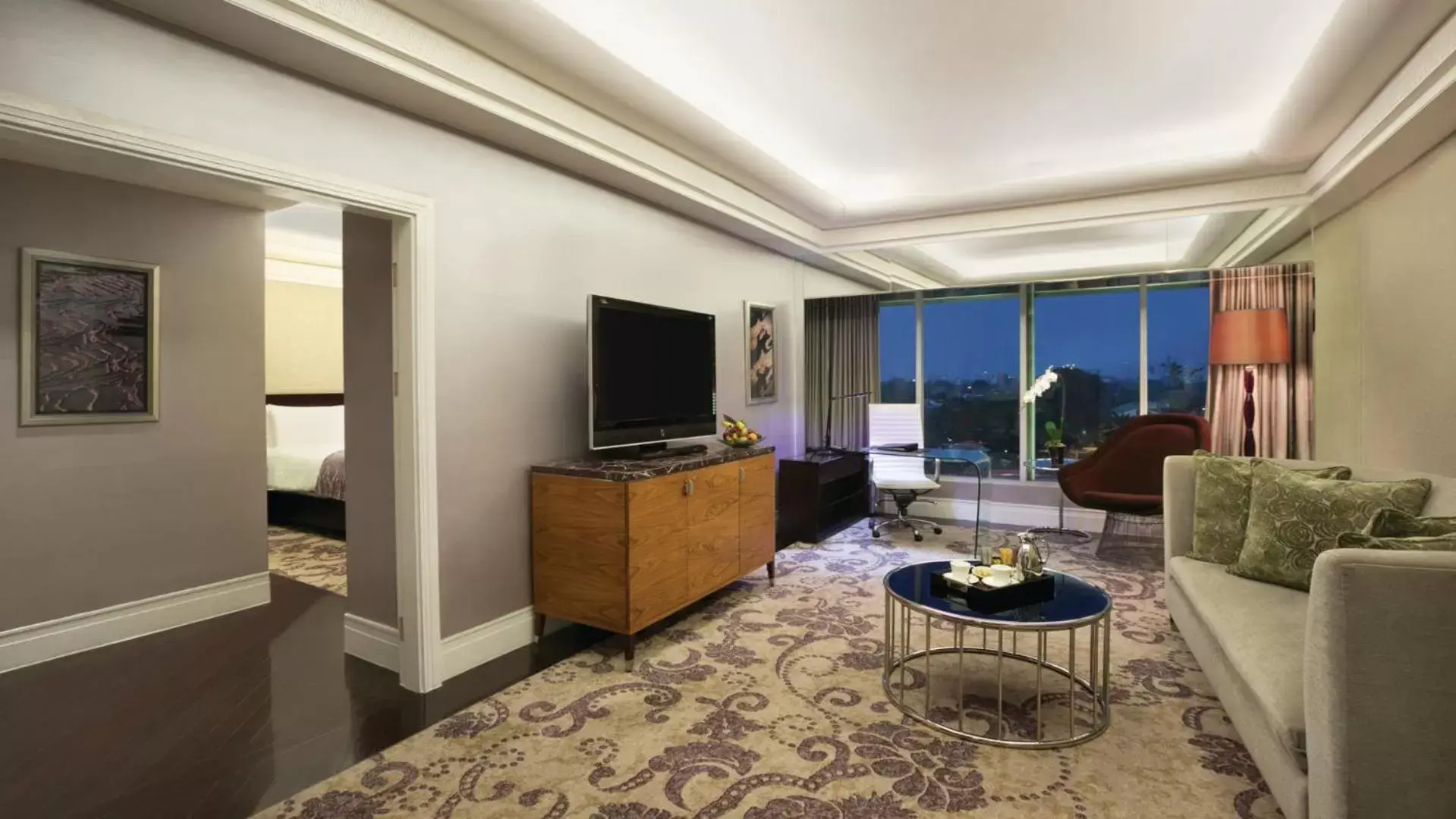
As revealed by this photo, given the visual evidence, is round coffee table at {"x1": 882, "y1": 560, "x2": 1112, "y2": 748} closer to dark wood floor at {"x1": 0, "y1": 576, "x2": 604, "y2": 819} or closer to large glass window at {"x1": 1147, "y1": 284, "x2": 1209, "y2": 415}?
dark wood floor at {"x1": 0, "y1": 576, "x2": 604, "y2": 819}

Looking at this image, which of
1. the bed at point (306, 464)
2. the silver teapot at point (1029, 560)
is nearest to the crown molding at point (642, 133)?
the silver teapot at point (1029, 560)

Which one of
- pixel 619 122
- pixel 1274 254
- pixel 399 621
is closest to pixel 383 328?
pixel 399 621

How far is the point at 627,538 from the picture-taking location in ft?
9.71

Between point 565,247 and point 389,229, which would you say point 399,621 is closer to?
point 389,229

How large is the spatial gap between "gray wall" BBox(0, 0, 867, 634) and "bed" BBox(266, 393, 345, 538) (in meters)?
2.96

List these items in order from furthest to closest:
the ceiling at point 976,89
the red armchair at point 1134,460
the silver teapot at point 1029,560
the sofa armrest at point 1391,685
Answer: the red armchair at point 1134,460, the ceiling at point 976,89, the silver teapot at point 1029,560, the sofa armrest at point 1391,685

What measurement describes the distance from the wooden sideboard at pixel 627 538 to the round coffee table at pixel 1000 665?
1.01 m

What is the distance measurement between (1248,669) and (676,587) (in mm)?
2173

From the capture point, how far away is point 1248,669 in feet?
6.45

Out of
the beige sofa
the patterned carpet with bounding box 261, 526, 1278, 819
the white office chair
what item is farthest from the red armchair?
the beige sofa

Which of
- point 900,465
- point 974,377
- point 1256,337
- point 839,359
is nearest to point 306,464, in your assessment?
point 839,359

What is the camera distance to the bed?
5570 mm

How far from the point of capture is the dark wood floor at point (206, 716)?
2.10 metres

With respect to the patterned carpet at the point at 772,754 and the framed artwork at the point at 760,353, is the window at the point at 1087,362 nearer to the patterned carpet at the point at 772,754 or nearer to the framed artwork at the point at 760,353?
the framed artwork at the point at 760,353
